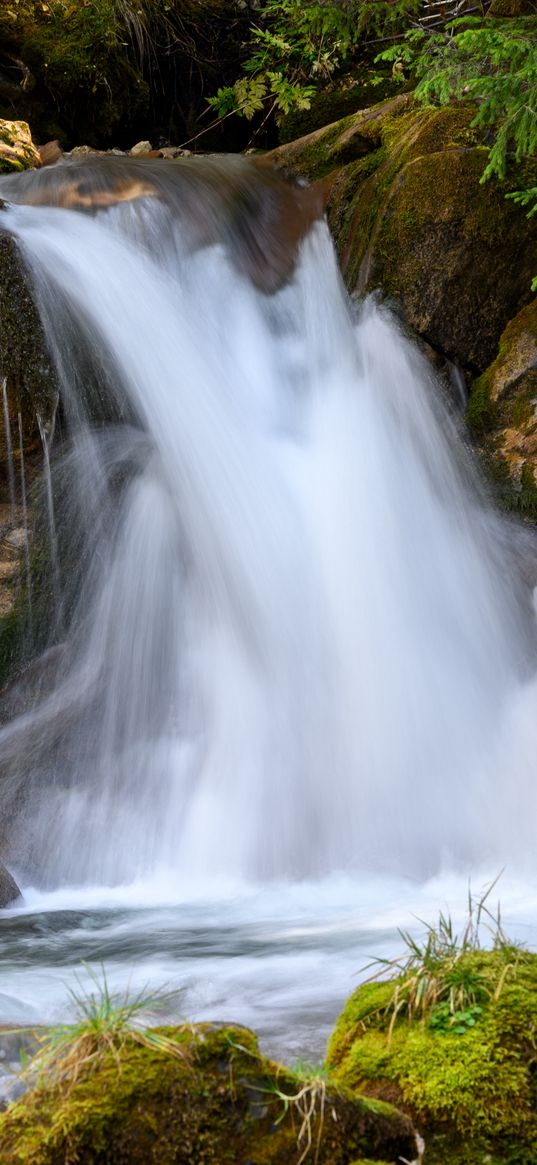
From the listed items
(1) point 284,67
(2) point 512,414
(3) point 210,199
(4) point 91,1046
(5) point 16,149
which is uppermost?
(1) point 284,67

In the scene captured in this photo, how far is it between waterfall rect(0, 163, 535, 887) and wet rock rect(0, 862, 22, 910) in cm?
40

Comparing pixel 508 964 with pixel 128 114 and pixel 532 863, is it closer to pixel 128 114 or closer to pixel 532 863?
pixel 532 863

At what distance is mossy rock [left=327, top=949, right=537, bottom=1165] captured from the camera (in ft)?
6.80

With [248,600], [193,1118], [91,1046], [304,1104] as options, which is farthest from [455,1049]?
[248,600]

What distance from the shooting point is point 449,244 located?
8.88 metres

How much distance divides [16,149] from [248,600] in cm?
678

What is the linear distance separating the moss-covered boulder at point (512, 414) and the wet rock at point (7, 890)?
4.95m

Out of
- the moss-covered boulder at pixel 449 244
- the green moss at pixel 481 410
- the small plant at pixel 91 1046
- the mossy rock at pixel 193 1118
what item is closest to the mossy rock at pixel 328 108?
the moss-covered boulder at pixel 449 244

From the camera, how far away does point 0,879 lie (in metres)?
5.37

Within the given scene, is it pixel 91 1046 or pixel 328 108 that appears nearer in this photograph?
pixel 91 1046

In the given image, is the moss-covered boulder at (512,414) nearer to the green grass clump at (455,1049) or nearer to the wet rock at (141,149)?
the green grass clump at (455,1049)

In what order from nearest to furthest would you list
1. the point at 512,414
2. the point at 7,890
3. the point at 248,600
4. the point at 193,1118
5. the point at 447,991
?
the point at 193,1118 < the point at 447,991 < the point at 7,890 < the point at 248,600 < the point at 512,414

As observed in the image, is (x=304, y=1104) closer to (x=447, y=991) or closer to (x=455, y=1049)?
(x=455, y=1049)

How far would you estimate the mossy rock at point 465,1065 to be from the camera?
6.80 ft
